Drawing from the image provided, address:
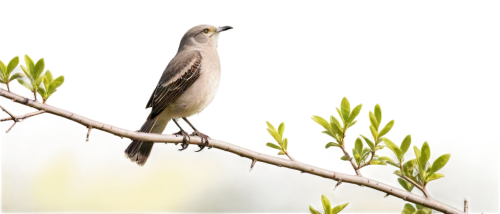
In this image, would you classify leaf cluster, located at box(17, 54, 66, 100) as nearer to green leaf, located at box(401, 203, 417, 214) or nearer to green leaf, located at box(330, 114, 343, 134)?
green leaf, located at box(330, 114, 343, 134)

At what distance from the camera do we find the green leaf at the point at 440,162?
1.57 m

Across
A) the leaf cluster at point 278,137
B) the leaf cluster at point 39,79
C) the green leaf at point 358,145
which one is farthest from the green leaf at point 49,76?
the green leaf at point 358,145

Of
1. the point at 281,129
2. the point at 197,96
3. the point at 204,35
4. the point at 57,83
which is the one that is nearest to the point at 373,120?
the point at 281,129

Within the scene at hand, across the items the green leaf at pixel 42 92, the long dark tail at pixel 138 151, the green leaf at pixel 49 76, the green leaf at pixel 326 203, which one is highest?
the green leaf at pixel 49 76

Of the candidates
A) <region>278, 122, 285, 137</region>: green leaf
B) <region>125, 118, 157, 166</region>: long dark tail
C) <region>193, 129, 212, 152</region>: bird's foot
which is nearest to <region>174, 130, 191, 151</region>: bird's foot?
<region>193, 129, 212, 152</region>: bird's foot

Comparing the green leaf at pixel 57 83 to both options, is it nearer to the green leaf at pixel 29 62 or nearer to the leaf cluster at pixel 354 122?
the green leaf at pixel 29 62

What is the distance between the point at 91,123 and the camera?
4.85 feet

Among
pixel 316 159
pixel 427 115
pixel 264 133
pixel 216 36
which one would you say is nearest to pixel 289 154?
pixel 264 133

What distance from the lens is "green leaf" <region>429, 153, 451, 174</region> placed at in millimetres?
1570

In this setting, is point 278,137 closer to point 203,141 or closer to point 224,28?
point 203,141

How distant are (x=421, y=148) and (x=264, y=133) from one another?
43cm

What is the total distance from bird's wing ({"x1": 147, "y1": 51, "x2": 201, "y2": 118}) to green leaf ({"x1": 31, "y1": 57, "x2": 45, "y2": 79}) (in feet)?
4.12

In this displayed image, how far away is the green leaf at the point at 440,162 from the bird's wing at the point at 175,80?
150cm

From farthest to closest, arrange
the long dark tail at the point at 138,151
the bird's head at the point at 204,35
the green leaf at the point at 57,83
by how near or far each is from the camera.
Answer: the bird's head at the point at 204,35 < the long dark tail at the point at 138,151 < the green leaf at the point at 57,83
